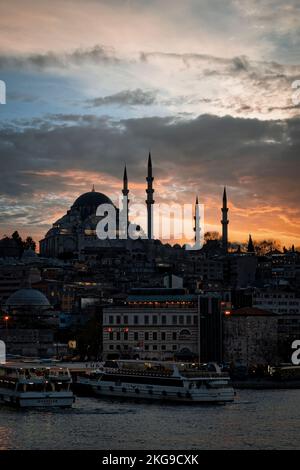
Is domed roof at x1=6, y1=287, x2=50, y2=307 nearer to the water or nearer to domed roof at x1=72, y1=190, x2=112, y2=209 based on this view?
the water

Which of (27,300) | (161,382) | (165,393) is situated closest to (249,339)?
(161,382)

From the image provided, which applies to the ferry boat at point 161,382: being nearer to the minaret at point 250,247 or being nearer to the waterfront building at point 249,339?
the waterfront building at point 249,339

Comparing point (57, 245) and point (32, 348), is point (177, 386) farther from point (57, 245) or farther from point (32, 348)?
point (57, 245)

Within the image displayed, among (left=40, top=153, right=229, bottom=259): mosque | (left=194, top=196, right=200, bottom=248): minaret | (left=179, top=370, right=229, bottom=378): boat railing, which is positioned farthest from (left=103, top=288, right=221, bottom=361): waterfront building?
(left=40, top=153, right=229, bottom=259): mosque

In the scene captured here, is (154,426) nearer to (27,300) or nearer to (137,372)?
(137,372)

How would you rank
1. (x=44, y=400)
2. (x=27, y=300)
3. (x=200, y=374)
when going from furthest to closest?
(x=27, y=300) < (x=200, y=374) < (x=44, y=400)
